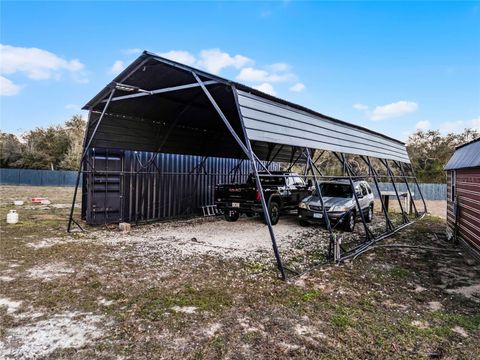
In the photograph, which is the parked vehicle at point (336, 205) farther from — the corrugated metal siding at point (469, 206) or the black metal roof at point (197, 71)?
the corrugated metal siding at point (469, 206)

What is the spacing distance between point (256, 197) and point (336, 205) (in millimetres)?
2779

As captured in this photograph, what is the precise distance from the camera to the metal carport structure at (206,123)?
22.2 feet

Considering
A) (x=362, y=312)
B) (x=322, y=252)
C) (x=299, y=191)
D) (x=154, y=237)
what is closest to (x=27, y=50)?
(x=154, y=237)

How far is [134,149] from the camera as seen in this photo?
38.5 ft

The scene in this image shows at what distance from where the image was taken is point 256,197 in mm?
11250

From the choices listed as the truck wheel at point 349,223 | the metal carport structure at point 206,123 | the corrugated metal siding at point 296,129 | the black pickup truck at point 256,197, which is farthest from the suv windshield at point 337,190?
the corrugated metal siding at point 296,129

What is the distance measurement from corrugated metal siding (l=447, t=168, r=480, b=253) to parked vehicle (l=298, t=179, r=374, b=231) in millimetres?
2973

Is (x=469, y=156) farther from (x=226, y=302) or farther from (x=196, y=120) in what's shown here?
(x=196, y=120)

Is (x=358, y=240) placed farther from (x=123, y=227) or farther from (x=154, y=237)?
(x=123, y=227)

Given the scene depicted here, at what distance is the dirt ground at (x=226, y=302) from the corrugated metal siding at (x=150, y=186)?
2.86 meters

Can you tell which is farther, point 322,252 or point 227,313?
point 322,252

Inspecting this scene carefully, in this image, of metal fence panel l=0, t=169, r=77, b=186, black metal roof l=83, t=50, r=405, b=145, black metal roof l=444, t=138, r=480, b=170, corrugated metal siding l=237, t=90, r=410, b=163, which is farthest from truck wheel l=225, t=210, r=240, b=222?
metal fence panel l=0, t=169, r=77, b=186

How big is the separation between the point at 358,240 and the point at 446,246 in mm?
2369

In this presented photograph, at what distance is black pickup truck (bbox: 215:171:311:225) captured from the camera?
37.3 ft
